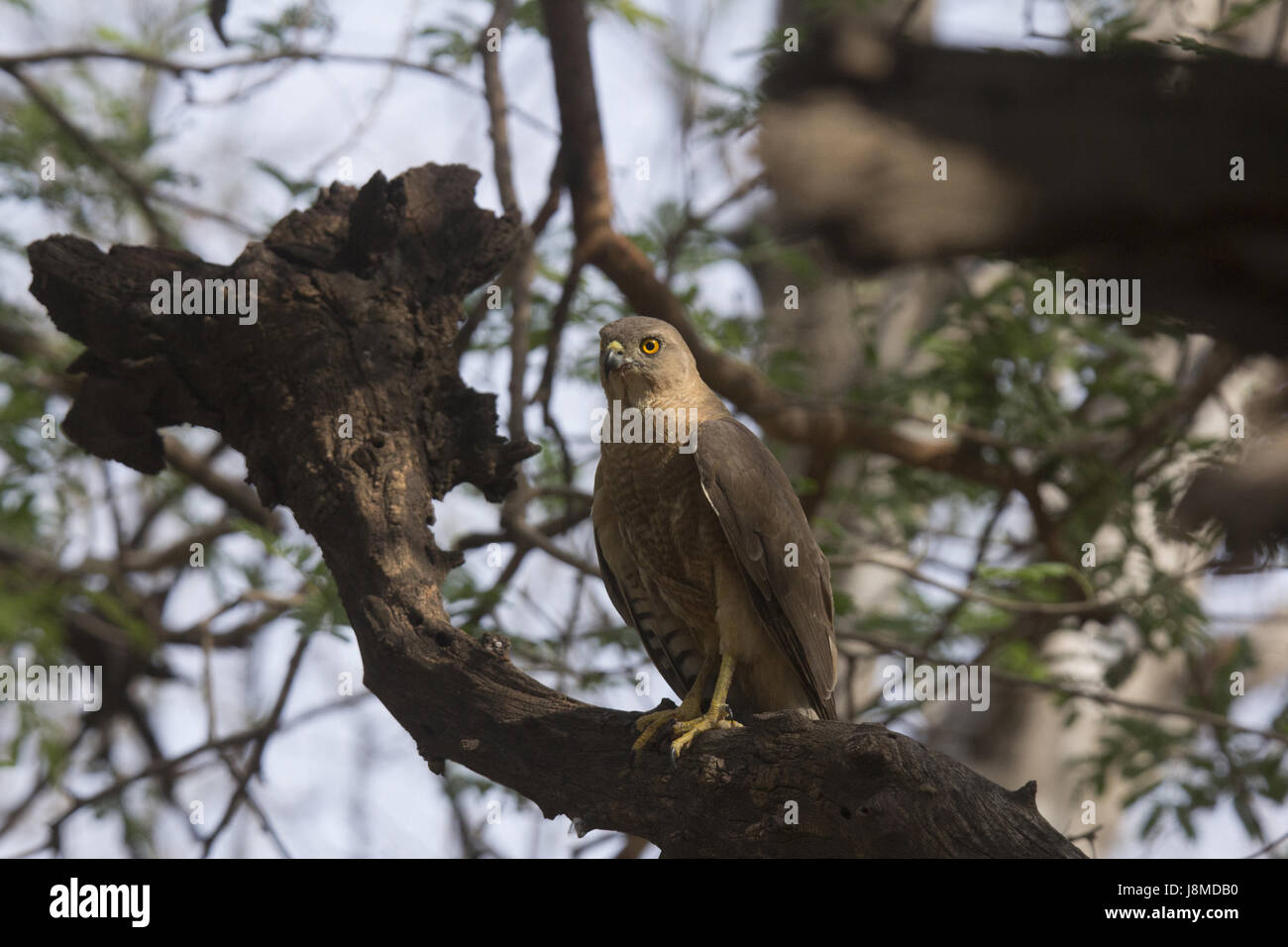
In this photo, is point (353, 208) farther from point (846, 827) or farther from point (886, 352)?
point (886, 352)

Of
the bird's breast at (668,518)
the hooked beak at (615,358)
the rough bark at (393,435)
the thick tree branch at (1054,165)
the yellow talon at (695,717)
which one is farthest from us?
the hooked beak at (615,358)

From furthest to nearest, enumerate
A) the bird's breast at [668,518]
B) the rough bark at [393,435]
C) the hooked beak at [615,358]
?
the hooked beak at [615,358]
the bird's breast at [668,518]
the rough bark at [393,435]

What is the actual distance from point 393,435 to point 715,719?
54.3 inches

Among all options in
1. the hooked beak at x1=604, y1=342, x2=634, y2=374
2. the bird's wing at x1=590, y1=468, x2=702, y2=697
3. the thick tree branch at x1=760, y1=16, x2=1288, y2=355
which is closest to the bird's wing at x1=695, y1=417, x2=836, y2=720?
the hooked beak at x1=604, y1=342, x2=634, y2=374

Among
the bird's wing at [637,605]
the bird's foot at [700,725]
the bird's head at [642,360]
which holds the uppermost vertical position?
the bird's head at [642,360]

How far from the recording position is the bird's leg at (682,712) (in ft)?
10.4

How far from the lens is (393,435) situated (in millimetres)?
3672

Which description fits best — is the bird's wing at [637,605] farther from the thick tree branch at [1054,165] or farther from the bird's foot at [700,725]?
the thick tree branch at [1054,165]

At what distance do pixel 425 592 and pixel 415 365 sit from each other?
0.83 meters

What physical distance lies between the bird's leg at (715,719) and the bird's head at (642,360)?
1000mm

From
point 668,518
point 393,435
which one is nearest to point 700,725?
point 668,518

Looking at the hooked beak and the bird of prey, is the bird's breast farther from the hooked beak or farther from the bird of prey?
the hooked beak

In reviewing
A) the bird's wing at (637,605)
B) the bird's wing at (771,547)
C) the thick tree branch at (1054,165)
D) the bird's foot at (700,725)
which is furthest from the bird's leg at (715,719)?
the thick tree branch at (1054,165)

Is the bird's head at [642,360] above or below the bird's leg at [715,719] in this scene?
above
